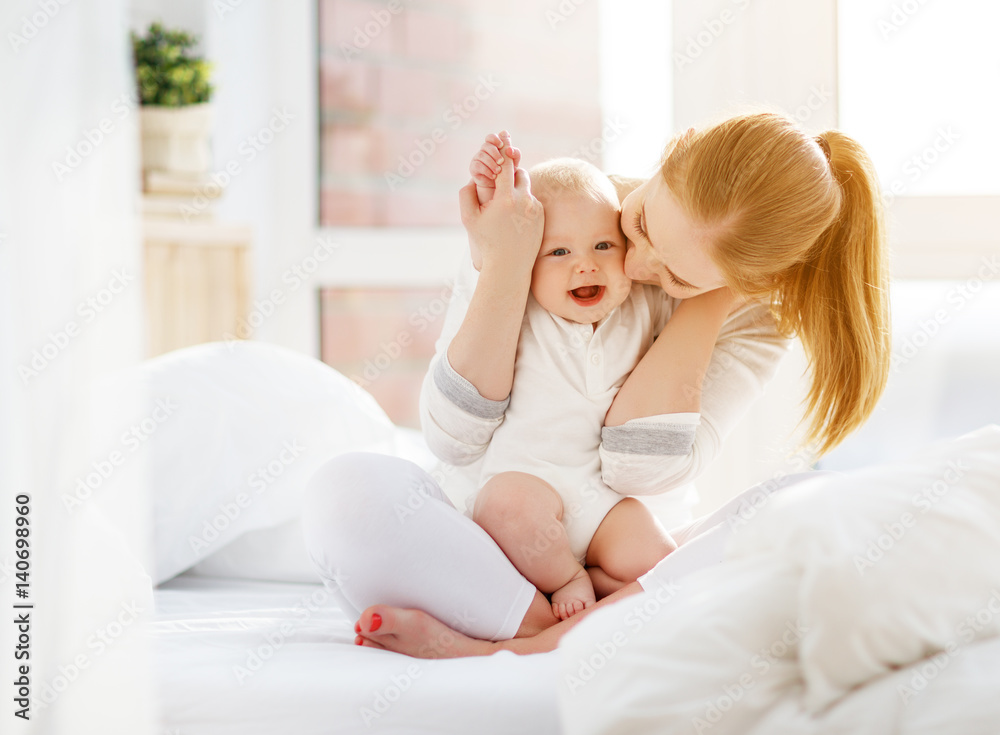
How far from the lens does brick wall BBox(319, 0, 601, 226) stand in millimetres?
2035

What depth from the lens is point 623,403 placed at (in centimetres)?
94

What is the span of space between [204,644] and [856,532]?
62 cm

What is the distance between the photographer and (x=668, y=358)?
37.3 inches

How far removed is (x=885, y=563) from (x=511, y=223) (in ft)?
1.71

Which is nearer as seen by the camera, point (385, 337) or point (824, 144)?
point (824, 144)

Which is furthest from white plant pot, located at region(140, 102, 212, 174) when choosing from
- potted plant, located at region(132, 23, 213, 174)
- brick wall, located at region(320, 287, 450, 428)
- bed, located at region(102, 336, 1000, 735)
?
bed, located at region(102, 336, 1000, 735)

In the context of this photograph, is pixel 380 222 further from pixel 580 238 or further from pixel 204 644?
pixel 204 644

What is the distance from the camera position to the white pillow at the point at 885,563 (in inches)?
21.6

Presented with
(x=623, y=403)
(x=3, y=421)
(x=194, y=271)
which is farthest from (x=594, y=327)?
(x=194, y=271)

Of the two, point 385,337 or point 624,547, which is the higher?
point 385,337

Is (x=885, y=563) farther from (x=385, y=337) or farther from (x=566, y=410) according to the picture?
(x=385, y=337)

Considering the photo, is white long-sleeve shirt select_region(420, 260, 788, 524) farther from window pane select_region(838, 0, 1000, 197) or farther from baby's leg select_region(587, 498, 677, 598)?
window pane select_region(838, 0, 1000, 197)

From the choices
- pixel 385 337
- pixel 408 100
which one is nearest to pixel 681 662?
pixel 385 337

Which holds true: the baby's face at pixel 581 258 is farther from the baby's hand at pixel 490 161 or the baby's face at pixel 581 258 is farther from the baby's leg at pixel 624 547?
the baby's leg at pixel 624 547
